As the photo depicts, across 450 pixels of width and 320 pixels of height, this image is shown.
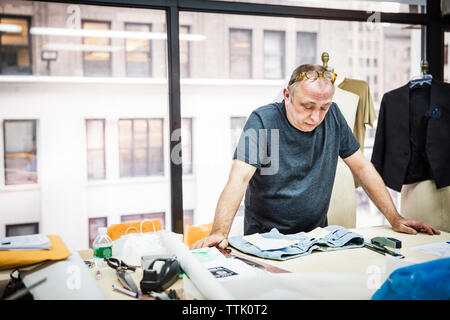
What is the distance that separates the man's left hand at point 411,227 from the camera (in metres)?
1.79

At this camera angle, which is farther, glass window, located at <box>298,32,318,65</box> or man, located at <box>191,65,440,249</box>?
glass window, located at <box>298,32,318,65</box>

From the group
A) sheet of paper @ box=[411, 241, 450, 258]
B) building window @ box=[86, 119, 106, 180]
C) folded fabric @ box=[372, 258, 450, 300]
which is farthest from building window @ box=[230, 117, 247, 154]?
building window @ box=[86, 119, 106, 180]

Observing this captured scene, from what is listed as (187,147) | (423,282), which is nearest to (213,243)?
(423,282)

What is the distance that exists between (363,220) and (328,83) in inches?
504

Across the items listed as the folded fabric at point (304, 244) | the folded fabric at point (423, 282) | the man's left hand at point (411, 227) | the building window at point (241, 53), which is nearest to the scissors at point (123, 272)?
the folded fabric at point (304, 244)

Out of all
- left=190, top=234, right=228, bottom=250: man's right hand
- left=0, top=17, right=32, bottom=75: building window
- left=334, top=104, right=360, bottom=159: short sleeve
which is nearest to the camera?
left=190, top=234, right=228, bottom=250: man's right hand

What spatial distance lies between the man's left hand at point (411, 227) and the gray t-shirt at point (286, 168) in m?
0.36

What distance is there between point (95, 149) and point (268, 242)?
21.3 feet

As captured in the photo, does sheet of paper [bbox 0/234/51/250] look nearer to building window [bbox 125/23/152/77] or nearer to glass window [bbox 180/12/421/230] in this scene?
glass window [bbox 180/12/421/230]

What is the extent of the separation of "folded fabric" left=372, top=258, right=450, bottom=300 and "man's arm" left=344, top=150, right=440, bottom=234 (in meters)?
0.94

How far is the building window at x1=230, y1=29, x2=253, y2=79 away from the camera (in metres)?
6.71

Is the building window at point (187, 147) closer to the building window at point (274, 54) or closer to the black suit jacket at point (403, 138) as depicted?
the building window at point (274, 54)

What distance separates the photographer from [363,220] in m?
13.6

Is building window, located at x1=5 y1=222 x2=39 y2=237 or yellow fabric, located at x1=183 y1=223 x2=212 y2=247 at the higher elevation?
yellow fabric, located at x1=183 y1=223 x2=212 y2=247
